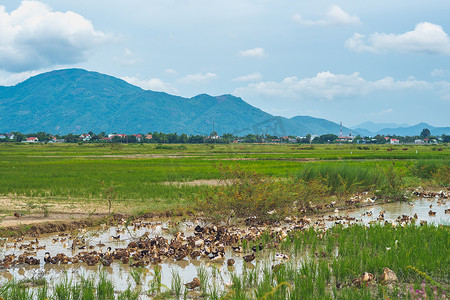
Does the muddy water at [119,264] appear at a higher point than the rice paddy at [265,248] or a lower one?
lower

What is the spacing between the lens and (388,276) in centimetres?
570

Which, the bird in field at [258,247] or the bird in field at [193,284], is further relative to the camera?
the bird in field at [258,247]

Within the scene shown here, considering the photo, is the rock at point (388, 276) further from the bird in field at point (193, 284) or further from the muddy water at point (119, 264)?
the bird in field at point (193, 284)

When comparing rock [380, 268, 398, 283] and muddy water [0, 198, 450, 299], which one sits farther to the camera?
muddy water [0, 198, 450, 299]

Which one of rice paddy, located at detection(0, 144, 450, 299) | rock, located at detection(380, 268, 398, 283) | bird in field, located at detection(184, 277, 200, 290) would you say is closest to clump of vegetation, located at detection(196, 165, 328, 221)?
rice paddy, located at detection(0, 144, 450, 299)

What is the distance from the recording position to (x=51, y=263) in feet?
23.8

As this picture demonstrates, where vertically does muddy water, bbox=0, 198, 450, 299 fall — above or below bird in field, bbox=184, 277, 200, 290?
below

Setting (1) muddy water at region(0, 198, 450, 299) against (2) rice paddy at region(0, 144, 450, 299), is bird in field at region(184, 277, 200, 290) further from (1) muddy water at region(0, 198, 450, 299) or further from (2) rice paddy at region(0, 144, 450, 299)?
(1) muddy water at region(0, 198, 450, 299)

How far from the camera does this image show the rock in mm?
5656

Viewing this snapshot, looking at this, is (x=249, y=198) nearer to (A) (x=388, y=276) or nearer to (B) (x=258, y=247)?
(B) (x=258, y=247)

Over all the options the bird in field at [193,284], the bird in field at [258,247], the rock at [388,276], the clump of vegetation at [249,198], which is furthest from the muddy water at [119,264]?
the rock at [388,276]

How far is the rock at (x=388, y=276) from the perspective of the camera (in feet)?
18.6

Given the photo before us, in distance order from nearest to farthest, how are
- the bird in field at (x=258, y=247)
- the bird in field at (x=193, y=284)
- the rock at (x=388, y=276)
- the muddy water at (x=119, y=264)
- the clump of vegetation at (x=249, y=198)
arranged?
the rock at (x=388, y=276)
the bird in field at (x=193, y=284)
the muddy water at (x=119, y=264)
the bird in field at (x=258, y=247)
the clump of vegetation at (x=249, y=198)

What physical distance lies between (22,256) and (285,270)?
491 cm
